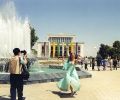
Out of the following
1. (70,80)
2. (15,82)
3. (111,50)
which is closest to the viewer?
(15,82)

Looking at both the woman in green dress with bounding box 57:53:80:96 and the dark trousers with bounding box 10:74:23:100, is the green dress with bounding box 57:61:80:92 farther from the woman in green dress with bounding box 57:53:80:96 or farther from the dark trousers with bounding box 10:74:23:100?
the dark trousers with bounding box 10:74:23:100

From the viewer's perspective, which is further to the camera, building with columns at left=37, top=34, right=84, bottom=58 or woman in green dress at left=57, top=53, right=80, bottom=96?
building with columns at left=37, top=34, right=84, bottom=58

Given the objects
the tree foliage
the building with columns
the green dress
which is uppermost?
the building with columns

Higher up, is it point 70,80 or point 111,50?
point 111,50

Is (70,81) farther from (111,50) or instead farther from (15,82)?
(111,50)

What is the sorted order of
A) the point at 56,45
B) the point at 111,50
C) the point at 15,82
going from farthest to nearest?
the point at 56,45 → the point at 111,50 → the point at 15,82

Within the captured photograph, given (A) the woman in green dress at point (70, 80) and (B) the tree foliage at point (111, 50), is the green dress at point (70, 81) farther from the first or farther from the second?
(B) the tree foliage at point (111, 50)

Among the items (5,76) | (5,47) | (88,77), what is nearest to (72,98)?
(5,76)

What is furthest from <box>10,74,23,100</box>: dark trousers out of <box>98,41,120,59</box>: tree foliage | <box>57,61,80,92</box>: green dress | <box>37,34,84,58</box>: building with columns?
<box>37,34,84,58</box>: building with columns

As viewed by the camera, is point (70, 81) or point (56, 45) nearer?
point (70, 81)

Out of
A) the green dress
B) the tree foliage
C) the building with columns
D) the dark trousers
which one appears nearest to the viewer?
the dark trousers

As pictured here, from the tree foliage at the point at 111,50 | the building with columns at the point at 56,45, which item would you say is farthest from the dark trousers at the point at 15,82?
the building with columns at the point at 56,45

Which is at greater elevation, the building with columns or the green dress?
the building with columns

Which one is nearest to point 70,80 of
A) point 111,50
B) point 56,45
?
point 111,50
